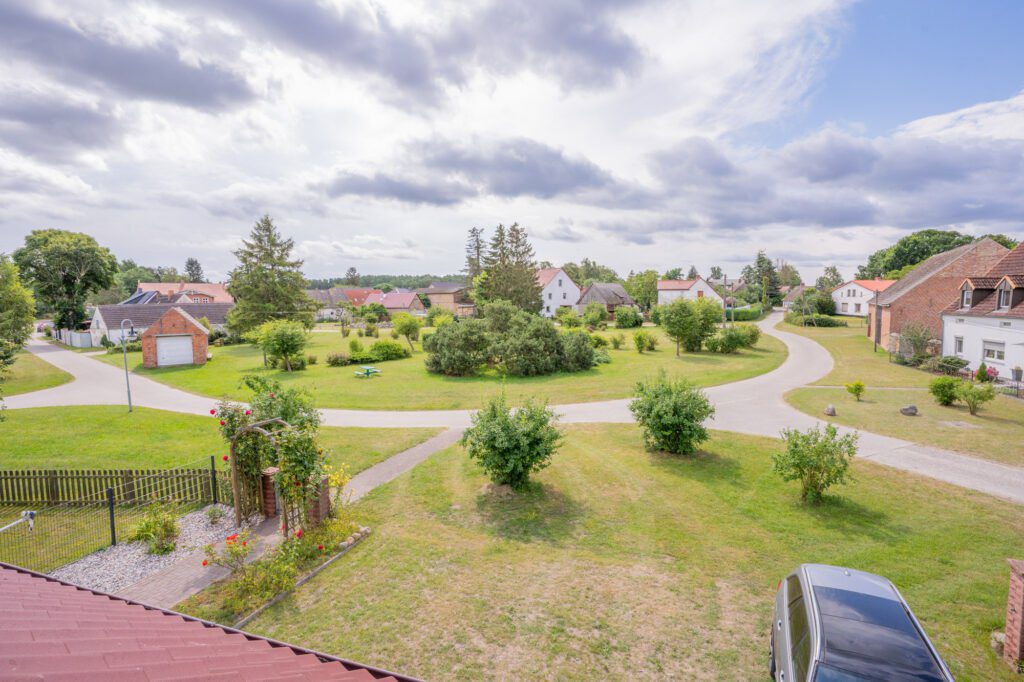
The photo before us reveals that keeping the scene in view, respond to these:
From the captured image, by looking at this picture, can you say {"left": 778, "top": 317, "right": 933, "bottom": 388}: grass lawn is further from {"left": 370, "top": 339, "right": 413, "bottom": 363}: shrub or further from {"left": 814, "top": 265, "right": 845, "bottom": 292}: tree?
{"left": 814, "top": 265, "right": 845, "bottom": 292}: tree

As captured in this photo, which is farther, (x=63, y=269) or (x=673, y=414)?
(x=63, y=269)

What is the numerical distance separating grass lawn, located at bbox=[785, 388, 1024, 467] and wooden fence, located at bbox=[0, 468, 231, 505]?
21492 mm

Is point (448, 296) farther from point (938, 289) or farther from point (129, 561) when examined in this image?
point (129, 561)

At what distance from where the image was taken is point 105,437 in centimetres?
1738

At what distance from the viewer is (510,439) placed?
11422 mm

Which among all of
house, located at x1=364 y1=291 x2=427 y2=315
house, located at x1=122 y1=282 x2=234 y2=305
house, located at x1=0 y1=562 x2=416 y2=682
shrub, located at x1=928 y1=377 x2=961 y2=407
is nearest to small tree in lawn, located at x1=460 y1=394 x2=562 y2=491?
house, located at x1=0 y1=562 x2=416 y2=682

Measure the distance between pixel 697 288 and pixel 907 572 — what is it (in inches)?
2913

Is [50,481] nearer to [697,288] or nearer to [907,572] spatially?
[907,572]

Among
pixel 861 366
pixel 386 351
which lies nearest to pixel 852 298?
pixel 861 366

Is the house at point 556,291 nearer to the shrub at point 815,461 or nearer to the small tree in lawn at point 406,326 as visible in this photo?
the small tree in lawn at point 406,326

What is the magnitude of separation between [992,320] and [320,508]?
3363 centimetres

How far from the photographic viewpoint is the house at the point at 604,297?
71.2 metres

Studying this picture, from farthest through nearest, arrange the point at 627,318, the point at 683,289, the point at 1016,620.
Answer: the point at 683,289, the point at 627,318, the point at 1016,620

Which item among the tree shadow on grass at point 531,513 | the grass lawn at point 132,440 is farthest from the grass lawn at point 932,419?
the grass lawn at point 132,440
